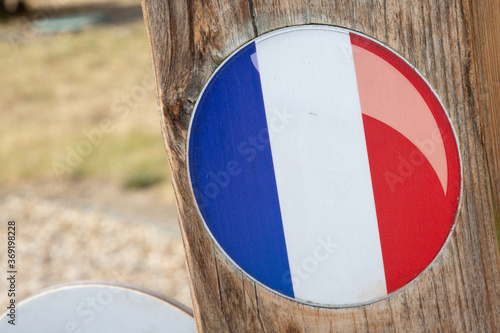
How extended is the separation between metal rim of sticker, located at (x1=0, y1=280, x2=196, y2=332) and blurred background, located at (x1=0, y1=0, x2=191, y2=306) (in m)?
2.46

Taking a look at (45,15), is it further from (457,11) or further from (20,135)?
(457,11)

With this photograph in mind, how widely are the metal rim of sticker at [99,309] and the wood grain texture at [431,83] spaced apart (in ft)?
0.59

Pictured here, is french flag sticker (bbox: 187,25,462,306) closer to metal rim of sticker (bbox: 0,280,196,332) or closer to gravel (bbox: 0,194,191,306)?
metal rim of sticker (bbox: 0,280,196,332)

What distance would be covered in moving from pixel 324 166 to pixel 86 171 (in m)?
5.00

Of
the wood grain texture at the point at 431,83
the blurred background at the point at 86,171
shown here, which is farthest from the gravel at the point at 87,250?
the wood grain texture at the point at 431,83

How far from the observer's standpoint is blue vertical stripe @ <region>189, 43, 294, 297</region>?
38.6 inches

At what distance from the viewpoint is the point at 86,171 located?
5.61 metres

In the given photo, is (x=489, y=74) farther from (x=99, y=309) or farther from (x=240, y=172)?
(x=99, y=309)

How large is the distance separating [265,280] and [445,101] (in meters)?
0.49

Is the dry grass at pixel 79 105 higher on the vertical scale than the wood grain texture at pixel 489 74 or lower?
higher

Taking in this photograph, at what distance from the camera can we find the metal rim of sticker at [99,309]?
1.24 m

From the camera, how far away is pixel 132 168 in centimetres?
547

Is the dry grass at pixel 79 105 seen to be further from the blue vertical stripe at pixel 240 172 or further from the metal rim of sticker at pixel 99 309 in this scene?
the blue vertical stripe at pixel 240 172

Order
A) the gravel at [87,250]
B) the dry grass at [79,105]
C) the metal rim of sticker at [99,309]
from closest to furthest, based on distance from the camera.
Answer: the metal rim of sticker at [99,309], the gravel at [87,250], the dry grass at [79,105]
